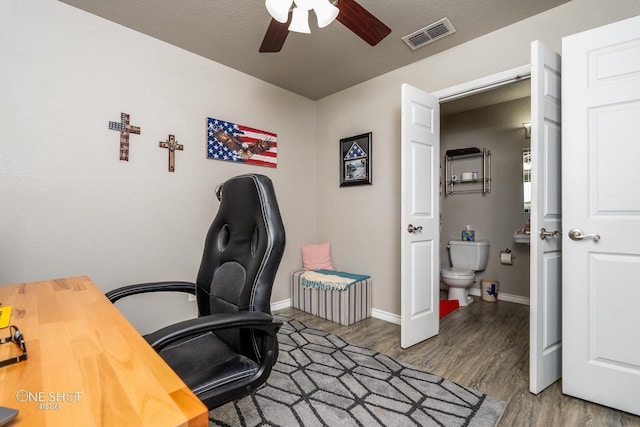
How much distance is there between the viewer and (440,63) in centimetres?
268

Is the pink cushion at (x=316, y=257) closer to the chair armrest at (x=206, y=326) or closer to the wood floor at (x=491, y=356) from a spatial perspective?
the wood floor at (x=491, y=356)

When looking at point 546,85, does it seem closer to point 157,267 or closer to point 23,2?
point 157,267

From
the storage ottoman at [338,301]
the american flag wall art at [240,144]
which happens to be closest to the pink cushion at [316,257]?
the storage ottoman at [338,301]

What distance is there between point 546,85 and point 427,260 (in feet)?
4.73

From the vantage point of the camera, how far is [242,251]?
130cm

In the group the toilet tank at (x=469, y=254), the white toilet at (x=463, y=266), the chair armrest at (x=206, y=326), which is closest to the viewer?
the chair armrest at (x=206, y=326)

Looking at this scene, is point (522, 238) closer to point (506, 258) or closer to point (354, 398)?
point (506, 258)

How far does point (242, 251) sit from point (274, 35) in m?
1.28

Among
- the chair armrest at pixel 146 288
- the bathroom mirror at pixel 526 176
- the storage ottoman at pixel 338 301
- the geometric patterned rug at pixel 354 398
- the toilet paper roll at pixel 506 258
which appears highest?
the bathroom mirror at pixel 526 176

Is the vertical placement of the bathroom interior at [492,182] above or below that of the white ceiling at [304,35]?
below

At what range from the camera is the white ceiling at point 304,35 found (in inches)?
81.8

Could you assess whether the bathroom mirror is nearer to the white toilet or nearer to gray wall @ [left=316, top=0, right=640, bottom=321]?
gray wall @ [left=316, top=0, right=640, bottom=321]

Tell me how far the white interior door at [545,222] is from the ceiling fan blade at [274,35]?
1425 mm

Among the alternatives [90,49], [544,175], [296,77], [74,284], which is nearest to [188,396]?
[74,284]
